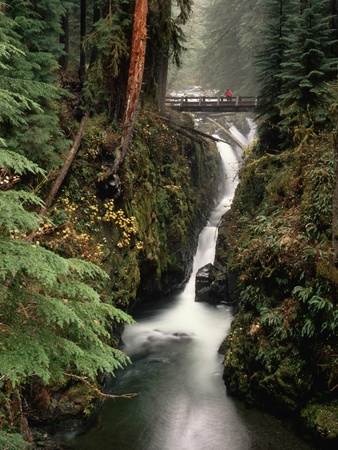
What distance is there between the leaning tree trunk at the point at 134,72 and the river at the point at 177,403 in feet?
21.3

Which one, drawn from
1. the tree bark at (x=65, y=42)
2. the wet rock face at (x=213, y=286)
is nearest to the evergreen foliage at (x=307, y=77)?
the wet rock face at (x=213, y=286)

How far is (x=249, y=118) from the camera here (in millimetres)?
38875

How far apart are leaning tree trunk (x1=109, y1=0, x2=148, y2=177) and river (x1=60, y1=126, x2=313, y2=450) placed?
6484 mm

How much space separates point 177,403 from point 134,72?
10.3 m

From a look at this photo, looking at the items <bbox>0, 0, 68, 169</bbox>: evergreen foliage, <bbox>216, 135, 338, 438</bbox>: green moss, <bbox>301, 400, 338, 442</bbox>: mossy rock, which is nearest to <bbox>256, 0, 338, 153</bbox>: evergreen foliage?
<bbox>216, 135, 338, 438</bbox>: green moss

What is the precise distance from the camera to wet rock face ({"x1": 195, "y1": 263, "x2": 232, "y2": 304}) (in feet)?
51.7

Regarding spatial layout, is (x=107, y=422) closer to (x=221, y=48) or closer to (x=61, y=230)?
(x=61, y=230)

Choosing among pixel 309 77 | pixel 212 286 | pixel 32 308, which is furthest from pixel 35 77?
pixel 212 286

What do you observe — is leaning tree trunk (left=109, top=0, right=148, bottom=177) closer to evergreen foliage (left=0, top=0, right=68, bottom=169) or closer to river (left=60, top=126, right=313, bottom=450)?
evergreen foliage (left=0, top=0, right=68, bottom=169)

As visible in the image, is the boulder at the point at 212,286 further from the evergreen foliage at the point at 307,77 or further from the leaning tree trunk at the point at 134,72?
the leaning tree trunk at the point at 134,72

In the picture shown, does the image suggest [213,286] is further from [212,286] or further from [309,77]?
[309,77]

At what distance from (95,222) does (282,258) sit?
5.47 meters

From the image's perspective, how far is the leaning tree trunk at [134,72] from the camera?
11.3 metres

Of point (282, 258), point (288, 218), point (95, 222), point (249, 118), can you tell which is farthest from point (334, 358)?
point (249, 118)
